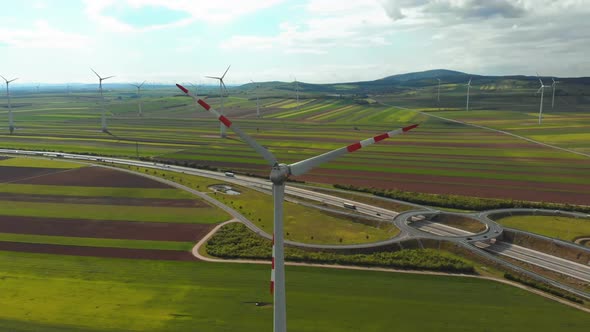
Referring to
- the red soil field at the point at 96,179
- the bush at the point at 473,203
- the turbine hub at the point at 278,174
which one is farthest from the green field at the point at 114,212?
the turbine hub at the point at 278,174

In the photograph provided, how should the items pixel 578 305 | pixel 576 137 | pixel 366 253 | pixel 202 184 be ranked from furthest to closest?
pixel 576 137
pixel 202 184
pixel 366 253
pixel 578 305

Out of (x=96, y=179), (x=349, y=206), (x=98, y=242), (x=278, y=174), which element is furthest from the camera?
(x=96, y=179)

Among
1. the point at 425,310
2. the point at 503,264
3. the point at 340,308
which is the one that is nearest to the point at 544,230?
the point at 503,264

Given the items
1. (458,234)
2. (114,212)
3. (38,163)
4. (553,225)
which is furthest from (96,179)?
(553,225)

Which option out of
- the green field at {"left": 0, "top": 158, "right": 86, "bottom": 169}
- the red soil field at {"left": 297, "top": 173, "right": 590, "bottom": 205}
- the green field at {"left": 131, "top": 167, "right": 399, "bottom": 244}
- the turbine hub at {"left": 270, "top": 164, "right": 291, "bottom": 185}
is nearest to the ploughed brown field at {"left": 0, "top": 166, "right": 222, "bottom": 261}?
the green field at {"left": 131, "top": 167, "right": 399, "bottom": 244}

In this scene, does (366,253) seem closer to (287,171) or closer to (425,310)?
(425,310)

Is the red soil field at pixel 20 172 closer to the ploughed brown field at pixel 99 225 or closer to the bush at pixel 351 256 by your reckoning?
the ploughed brown field at pixel 99 225

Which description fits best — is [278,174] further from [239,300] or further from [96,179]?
[96,179]
